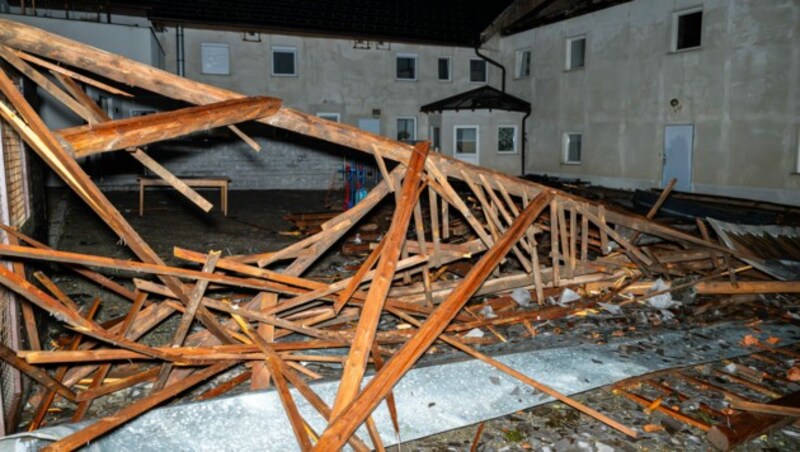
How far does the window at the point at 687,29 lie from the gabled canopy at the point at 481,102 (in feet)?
21.5

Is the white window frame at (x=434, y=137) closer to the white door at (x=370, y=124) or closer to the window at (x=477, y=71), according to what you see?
the white door at (x=370, y=124)

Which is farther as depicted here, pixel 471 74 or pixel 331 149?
pixel 471 74

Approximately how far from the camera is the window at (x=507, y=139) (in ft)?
74.4

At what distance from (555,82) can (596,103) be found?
2.35 m

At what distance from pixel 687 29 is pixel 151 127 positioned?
58.9ft

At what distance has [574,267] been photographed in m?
7.09

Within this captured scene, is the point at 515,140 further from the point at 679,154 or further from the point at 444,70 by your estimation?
the point at 679,154

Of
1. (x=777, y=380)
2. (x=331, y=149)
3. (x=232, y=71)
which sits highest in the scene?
(x=232, y=71)

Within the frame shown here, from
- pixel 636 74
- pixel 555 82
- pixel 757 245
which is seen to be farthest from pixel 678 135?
pixel 757 245

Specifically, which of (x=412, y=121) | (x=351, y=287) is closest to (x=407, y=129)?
(x=412, y=121)

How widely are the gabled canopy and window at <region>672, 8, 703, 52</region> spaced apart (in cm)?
654

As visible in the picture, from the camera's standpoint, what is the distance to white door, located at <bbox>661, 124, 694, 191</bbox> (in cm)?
1645

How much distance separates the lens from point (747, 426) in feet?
12.9

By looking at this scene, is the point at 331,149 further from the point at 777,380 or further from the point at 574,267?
the point at 777,380
